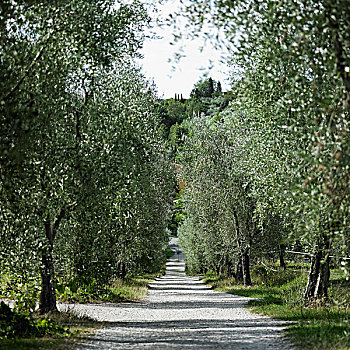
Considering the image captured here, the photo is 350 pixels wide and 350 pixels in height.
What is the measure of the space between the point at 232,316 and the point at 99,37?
1065 centimetres

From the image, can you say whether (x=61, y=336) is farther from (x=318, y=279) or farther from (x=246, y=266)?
(x=246, y=266)

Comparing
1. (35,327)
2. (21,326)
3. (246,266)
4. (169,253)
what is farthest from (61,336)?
(169,253)

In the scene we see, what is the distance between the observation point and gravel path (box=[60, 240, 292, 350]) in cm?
1159

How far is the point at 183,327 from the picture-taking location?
587 inches

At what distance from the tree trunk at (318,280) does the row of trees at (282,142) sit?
1.4 inches

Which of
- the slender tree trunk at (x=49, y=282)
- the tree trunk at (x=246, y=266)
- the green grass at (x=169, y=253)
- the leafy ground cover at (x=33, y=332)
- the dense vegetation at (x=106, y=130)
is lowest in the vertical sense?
the green grass at (x=169, y=253)

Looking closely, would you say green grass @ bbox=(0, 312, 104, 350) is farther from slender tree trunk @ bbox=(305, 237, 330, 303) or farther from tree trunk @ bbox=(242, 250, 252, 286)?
tree trunk @ bbox=(242, 250, 252, 286)

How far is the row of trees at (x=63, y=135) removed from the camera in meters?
10.1

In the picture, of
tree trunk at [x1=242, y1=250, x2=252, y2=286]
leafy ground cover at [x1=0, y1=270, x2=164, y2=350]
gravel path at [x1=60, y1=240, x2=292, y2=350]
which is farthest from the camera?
tree trunk at [x1=242, y1=250, x2=252, y2=286]

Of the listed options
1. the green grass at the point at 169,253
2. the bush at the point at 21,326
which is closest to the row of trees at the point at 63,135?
the bush at the point at 21,326

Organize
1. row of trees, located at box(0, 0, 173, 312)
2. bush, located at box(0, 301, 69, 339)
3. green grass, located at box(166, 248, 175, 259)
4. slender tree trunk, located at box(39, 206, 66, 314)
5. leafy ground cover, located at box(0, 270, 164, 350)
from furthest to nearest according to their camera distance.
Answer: green grass, located at box(166, 248, 175, 259) → slender tree trunk, located at box(39, 206, 66, 314) → bush, located at box(0, 301, 69, 339) → leafy ground cover, located at box(0, 270, 164, 350) → row of trees, located at box(0, 0, 173, 312)

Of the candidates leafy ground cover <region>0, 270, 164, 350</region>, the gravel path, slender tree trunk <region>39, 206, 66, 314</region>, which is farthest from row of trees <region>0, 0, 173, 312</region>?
the gravel path

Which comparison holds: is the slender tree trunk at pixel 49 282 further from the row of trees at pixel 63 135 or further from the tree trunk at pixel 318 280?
the tree trunk at pixel 318 280

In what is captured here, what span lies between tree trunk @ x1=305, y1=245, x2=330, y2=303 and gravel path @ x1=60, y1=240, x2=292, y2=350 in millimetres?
2310
